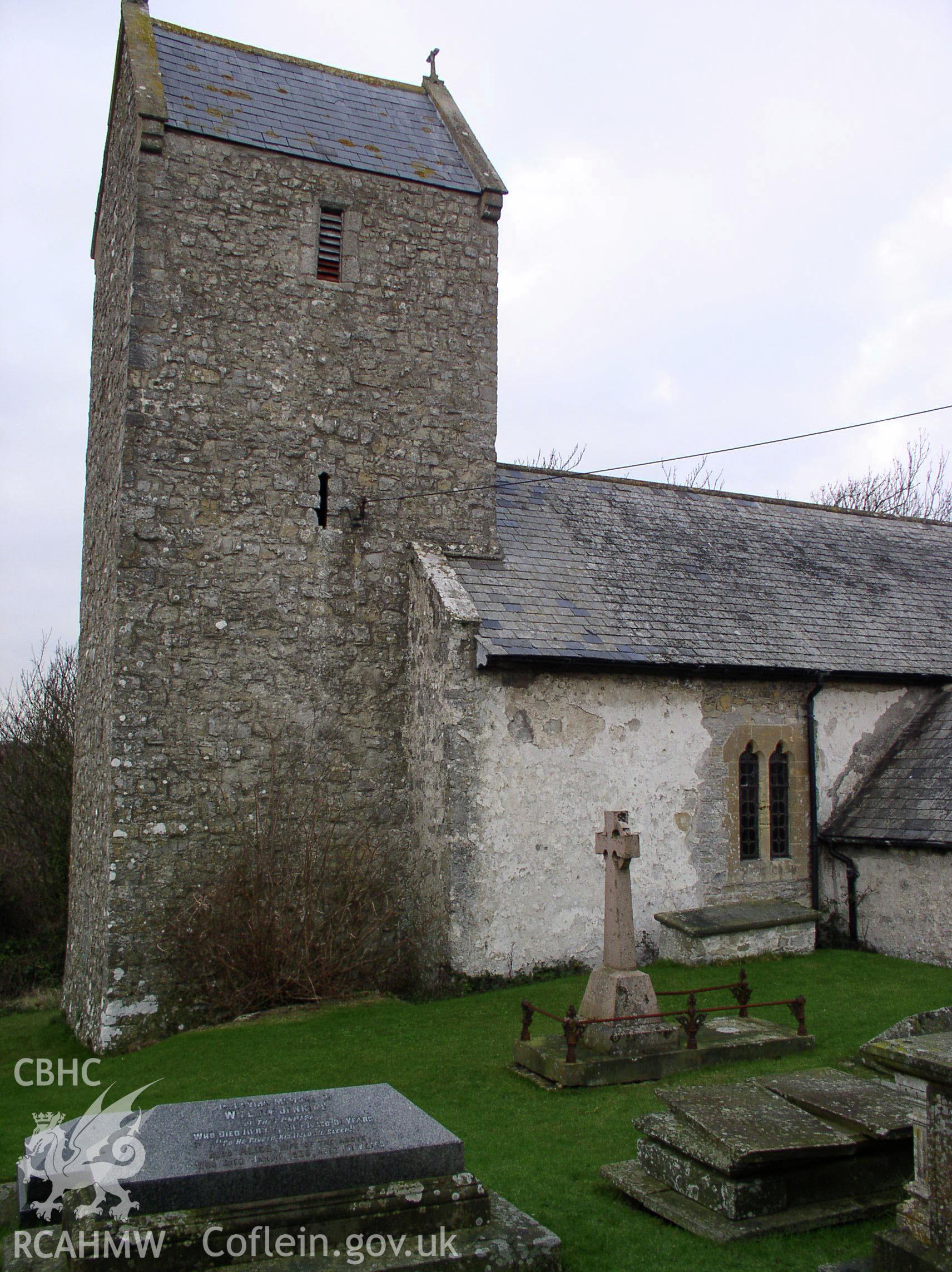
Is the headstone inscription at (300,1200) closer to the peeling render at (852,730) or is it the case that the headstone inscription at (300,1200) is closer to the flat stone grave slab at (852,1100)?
the flat stone grave slab at (852,1100)

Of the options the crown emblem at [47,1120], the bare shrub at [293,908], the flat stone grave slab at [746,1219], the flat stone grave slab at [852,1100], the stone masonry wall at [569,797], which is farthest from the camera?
the stone masonry wall at [569,797]

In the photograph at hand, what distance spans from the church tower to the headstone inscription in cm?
712

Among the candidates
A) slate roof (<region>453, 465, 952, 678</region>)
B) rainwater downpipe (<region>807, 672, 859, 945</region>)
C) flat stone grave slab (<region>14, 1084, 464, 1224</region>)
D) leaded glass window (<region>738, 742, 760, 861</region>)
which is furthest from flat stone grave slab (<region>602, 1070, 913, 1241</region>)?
rainwater downpipe (<region>807, 672, 859, 945</region>)

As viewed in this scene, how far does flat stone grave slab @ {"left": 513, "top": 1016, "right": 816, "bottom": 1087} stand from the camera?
8.05m

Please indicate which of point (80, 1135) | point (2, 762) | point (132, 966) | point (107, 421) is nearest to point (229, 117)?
point (107, 421)

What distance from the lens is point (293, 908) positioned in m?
11.6

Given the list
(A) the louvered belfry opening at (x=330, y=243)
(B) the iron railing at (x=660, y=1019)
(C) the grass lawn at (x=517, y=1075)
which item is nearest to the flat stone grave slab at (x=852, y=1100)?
(C) the grass lawn at (x=517, y=1075)

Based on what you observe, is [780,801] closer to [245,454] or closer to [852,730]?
[852,730]

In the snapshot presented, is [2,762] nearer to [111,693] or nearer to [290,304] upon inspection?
[111,693]

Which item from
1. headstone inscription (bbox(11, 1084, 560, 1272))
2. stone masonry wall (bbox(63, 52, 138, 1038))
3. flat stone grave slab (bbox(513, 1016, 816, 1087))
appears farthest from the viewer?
stone masonry wall (bbox(63, 52, 138, 1038))

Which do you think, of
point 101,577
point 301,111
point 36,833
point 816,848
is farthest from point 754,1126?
point 36,833

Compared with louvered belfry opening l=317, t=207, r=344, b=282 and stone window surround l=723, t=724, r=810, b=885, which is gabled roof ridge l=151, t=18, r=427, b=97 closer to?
louvered belfry opening l=317, t=207, r=344, b=282

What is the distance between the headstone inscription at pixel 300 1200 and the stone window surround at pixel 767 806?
9135 millimetres

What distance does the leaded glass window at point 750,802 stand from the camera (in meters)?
13.9
